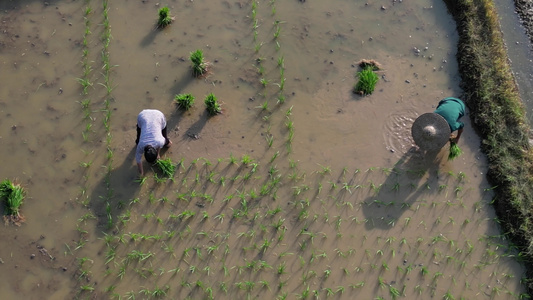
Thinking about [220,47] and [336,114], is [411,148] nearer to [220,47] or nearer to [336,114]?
[336,114]

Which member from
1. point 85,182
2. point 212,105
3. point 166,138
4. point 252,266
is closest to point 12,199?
point 85,182

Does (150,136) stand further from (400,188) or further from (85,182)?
(400,188)

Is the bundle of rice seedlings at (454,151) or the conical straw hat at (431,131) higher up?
the conical straw hat at (431,131)

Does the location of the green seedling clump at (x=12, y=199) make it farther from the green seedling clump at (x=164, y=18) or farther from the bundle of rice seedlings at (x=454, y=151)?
the bundle of rice seedlings at (x=454, y=151)

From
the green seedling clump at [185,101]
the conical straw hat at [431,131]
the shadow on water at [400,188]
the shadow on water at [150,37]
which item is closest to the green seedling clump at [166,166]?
the green seedling clump at [185,101]

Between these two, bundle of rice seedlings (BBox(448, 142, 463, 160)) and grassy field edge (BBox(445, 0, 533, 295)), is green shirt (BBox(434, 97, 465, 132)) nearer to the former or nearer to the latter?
bundle of rice seedlings (BBox(448, 142, 463, 160))

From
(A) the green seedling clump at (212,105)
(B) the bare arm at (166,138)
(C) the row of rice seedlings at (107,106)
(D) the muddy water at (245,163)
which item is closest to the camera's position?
(D) the muddy water at (245,163)
